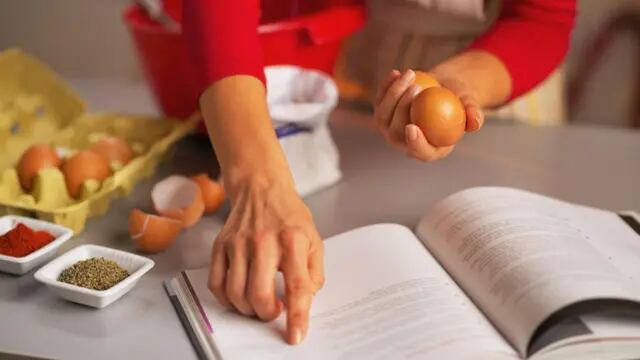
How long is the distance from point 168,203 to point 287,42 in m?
0.25

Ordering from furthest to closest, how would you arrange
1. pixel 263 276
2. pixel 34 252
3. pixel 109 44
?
pixel 109 44 < pixel 34 252 < pixel 263 276

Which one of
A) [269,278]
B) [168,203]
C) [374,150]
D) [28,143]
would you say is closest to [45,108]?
[28,143]

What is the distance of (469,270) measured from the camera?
72 centimetres

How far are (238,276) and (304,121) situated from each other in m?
0.28

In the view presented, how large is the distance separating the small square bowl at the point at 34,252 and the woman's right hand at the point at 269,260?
17 centimetres

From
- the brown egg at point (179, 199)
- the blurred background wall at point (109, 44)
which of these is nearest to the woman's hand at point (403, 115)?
the brown egg at point (179, 199)

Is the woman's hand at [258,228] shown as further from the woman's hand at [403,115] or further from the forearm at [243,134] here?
the woman's hand at [403,115]

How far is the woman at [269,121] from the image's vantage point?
65 cm

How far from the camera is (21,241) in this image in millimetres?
748

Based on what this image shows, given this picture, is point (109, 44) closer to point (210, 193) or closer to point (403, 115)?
point (210, 193)

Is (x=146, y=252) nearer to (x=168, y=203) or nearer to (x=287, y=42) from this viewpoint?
(x=168, y=203)

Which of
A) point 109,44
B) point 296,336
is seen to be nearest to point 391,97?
point 296,336

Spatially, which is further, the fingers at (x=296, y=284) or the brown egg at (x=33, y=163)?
the brown egg at (x=33, y=163)

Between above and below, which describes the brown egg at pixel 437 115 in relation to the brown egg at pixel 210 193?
above
